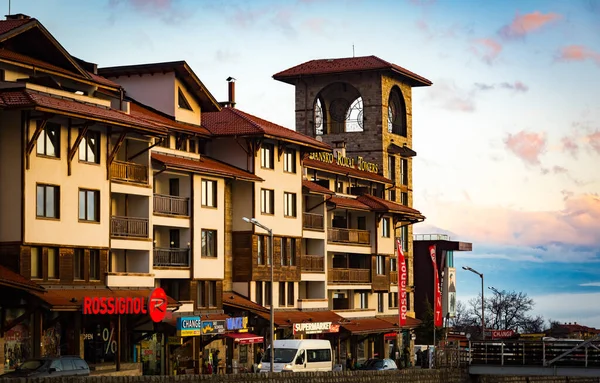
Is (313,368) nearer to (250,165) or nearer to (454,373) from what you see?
(454,373)

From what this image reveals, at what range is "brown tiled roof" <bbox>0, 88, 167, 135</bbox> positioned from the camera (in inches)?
2283

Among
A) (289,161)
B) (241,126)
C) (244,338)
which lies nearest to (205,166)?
(241,126)

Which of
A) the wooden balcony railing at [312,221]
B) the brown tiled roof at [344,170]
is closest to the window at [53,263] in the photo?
the wooden balcony railing at [312,221]

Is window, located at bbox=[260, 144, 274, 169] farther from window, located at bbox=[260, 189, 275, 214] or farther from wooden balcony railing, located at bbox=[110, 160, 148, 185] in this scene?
wooden balcony railing, located at bbox=[110, 160, 148, 185]

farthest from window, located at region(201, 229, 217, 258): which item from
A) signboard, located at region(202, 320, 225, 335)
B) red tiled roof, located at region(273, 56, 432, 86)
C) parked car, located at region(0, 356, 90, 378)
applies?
red tiled roof, located at region(273, 56, 432, 86)

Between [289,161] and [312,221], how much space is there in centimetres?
583

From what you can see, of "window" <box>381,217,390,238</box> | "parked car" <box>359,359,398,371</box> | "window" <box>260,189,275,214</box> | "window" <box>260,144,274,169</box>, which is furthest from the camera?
"window" <box>381,217,390,238</box>

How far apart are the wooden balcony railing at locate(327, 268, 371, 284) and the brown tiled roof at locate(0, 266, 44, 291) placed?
3680cm

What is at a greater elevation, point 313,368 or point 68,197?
point 68,197

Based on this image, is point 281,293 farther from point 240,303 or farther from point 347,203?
point 347,203

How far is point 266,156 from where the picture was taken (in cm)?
8338

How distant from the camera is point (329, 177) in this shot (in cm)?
9938

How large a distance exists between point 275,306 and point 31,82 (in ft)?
90.3

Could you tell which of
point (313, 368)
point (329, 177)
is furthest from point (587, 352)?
point (329, 177)
